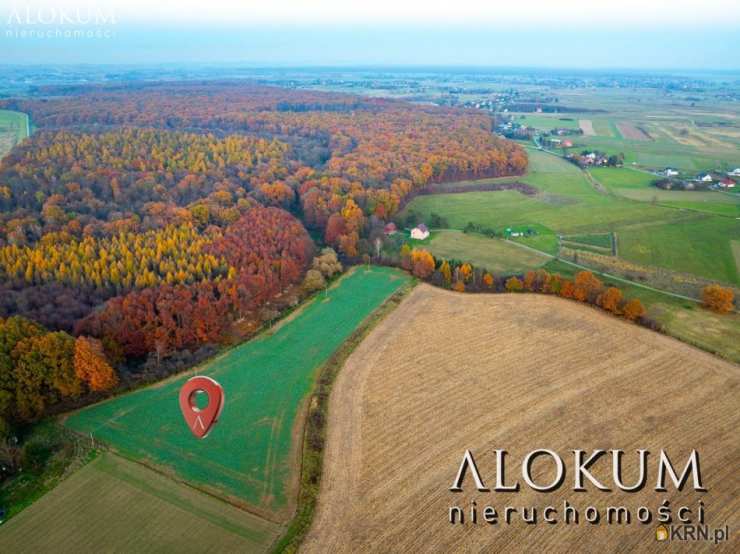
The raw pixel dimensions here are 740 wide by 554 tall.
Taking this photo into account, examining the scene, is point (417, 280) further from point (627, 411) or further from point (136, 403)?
point (136, 403)

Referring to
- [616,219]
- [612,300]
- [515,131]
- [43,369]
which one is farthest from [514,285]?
A: [515,131]

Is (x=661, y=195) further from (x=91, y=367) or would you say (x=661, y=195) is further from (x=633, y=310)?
(x=91, y=367)

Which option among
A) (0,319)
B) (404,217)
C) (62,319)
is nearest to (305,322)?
(62,319)

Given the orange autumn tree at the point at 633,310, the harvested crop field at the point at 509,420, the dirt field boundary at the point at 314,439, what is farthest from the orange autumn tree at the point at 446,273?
the orange autumn tree at the point at 633,310

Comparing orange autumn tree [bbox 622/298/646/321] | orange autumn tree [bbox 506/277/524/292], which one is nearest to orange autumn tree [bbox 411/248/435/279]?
orange autumn tree [bbox 506/277/524/292]

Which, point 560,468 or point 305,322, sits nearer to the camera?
point 560,468

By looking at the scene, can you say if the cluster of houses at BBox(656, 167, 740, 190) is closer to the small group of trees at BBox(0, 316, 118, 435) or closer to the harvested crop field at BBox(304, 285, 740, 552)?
the harvested crop field at BBox(304, 285, 740, 552)
